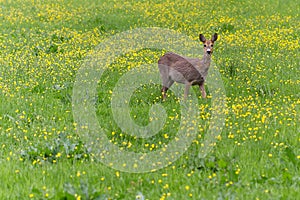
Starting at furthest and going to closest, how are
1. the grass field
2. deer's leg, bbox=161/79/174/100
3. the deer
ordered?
deer's leg, bbox=161/79/174/100 → the deer → the grass field

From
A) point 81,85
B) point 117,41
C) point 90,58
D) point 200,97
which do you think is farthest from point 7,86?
point 117,41

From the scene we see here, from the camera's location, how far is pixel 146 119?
8648mm

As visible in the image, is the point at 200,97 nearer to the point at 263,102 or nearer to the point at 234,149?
the point at 263,102

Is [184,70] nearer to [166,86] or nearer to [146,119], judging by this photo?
[166,86]

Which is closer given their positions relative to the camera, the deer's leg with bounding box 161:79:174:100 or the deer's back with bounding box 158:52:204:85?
the deer's back with bounding box 158:52:204:85

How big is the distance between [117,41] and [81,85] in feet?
14.8

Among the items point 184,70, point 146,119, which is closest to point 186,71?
point 184,70

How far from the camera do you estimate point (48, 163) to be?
23.0 ft

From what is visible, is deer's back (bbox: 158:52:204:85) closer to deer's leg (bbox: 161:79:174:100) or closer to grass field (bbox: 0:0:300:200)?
deer's leg (bbox: 161:79:174:100)

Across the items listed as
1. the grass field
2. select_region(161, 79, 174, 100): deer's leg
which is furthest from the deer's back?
the grass field

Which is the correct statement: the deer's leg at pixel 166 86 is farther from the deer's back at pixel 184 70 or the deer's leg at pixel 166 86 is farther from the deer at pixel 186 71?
the deer's back at pixel 184 70

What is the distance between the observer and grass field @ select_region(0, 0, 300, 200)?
6.27 meters

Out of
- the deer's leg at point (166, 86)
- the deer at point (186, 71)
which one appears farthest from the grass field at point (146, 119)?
the deer at point (186, 71)

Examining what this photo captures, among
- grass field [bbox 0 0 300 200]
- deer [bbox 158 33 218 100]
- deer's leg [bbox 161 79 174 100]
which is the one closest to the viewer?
grass field [bbox 0 0 300 200]
